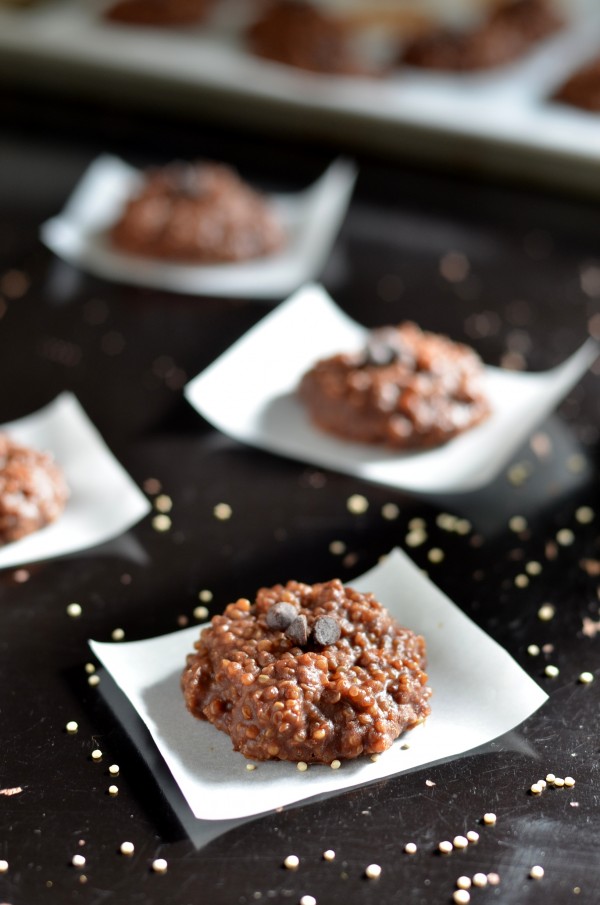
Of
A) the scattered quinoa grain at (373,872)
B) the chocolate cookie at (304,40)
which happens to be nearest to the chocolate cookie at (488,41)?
the chocolate cookie at (304,40)

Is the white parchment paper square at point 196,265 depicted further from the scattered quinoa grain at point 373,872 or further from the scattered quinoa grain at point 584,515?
the scattered quinoa grain at point 373,872

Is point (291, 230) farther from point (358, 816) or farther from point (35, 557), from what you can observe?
point (358, 816)

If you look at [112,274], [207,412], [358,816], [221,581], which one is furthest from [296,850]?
[112,274]

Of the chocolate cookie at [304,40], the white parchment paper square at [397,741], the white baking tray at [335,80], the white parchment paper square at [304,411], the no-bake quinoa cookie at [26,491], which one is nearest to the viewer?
the white parchment paper square at [397,741]

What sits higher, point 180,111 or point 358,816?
point 358,816

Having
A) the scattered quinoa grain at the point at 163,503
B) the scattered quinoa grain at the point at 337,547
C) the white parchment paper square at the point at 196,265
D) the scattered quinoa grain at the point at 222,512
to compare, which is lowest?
the white parchment paper square at the point at 196,265

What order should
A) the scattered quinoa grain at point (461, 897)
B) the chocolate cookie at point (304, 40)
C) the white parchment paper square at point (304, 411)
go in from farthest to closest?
the chocolate cookie at point (304, 40) → the white parchment paper square at point (304, 411) → the scattered quinoa grain at point (461, 897)

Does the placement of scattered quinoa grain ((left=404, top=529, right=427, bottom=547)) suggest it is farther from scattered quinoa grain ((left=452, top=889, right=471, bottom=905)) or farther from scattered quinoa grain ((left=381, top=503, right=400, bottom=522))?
scattered quinoa grain ((left=452, top=889, right=471, bottom=905))
